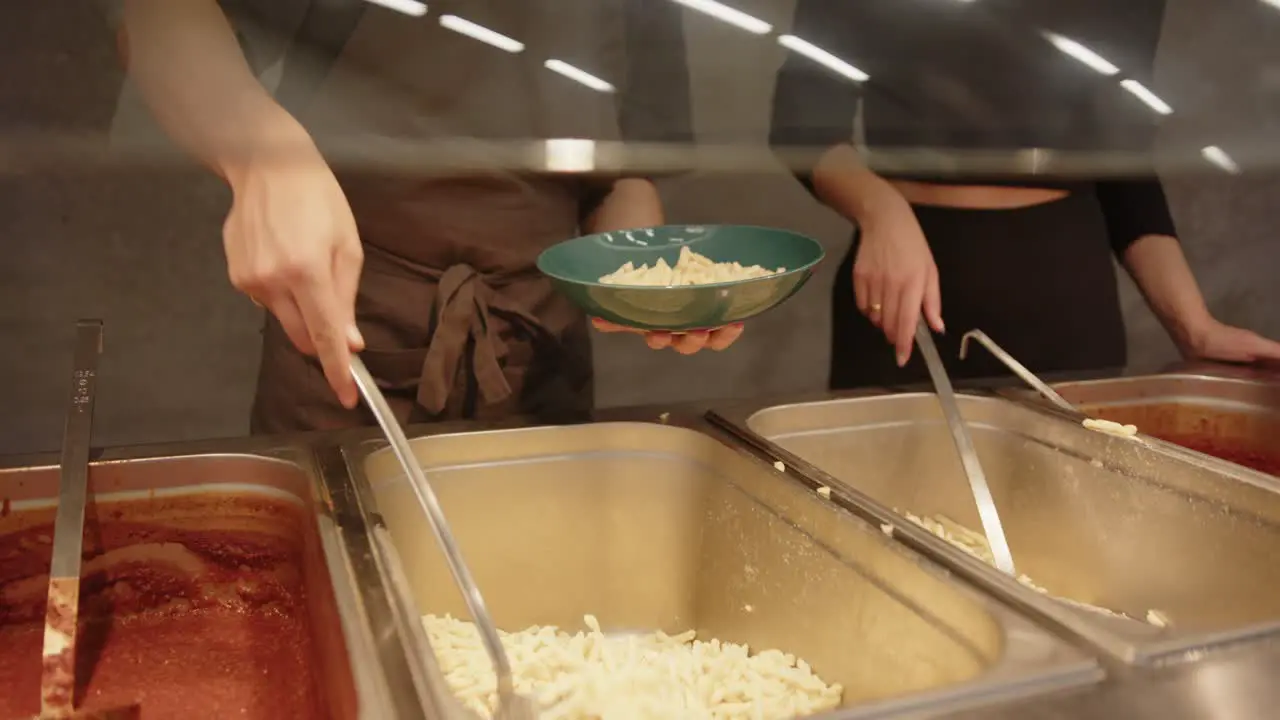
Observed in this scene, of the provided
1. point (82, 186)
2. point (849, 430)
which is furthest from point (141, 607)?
point (849, 430)

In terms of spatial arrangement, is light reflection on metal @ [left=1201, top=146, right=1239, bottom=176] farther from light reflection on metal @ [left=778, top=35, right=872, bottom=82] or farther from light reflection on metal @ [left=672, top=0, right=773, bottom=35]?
light reflection on metal @ [left=672, top=0, right=773, bottom=35]

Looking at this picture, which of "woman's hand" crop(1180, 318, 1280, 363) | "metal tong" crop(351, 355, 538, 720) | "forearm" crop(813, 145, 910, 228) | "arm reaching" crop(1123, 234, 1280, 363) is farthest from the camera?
"arm reaching" crop(1123, 234, 1280, 363)

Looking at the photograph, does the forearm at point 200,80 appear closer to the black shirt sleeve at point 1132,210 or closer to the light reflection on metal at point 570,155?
the light reflection on metal at point 570,155

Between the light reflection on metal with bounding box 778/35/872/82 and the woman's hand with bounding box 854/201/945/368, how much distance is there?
0.20 m

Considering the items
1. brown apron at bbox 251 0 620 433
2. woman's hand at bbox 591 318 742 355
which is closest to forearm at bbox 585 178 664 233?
brown apron at bbox 251 0 620 433

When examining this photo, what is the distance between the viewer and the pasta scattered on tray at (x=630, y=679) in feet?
2.59

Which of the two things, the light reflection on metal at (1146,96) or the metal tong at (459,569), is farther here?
the light reflection on metal at (1146,96)

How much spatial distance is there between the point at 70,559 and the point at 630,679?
0.50m

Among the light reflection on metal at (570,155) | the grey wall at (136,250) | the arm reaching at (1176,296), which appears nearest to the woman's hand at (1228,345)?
the arm reaching at (1176,296)

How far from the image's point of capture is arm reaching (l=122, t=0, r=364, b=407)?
0.80 metres

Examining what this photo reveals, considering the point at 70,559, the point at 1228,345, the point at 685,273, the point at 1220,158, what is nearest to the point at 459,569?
the point at 70,559

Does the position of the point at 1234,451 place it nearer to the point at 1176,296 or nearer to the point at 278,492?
the point at 1176,296

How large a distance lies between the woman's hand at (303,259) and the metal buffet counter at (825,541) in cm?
16

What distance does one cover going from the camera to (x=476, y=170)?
1.18 m
